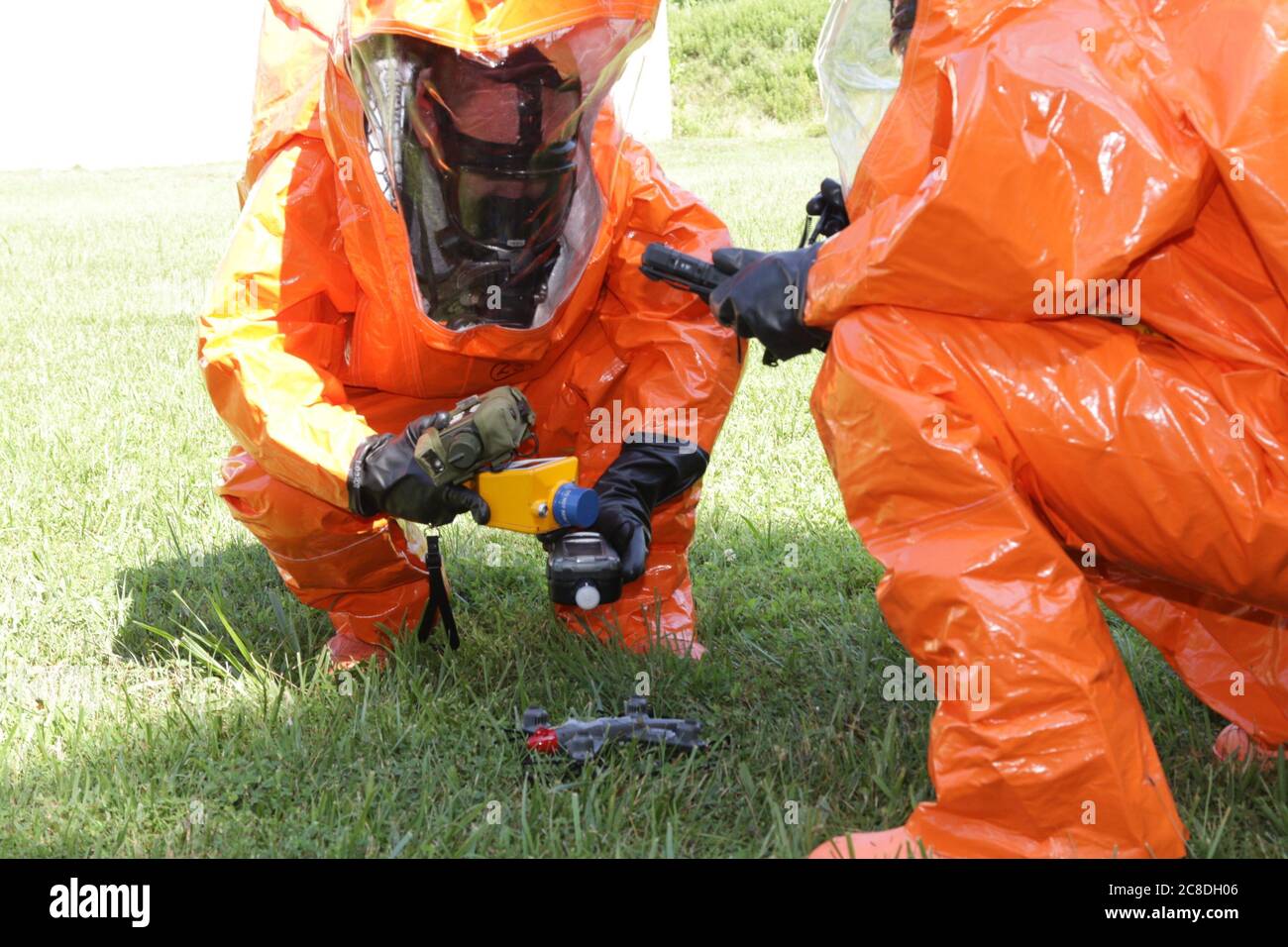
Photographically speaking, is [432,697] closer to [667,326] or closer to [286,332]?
[286,332]

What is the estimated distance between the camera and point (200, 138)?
83.0 ft

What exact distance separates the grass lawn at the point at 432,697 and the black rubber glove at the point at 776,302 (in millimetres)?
842

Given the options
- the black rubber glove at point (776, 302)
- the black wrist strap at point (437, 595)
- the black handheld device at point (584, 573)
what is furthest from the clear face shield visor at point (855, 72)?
the black wrist strap at point (437, 595)

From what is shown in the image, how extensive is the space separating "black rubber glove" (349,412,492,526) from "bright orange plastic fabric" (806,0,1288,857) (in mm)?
988

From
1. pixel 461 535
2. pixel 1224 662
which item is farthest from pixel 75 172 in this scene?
pixel 1224 662

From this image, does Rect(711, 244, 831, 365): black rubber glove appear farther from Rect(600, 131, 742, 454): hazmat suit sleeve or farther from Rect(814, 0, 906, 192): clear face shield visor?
Rect(600, 131, 742, 454): hazmat suit sleeve

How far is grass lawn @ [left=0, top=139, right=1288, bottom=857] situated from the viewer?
2.61m

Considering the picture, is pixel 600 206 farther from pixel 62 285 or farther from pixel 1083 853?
pixel 62 285

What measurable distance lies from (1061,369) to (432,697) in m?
1.63

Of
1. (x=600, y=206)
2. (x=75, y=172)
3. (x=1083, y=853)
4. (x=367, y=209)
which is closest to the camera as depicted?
(x=1083, y=853)

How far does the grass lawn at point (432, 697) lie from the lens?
261 cm

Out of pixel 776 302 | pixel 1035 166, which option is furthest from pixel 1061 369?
pixel 776 302

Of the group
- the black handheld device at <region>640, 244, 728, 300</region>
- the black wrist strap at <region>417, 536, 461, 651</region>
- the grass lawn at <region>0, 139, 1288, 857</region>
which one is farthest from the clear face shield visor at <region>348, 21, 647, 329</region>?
the grass lawn at <region>0, 139, 1288, 857</region>
